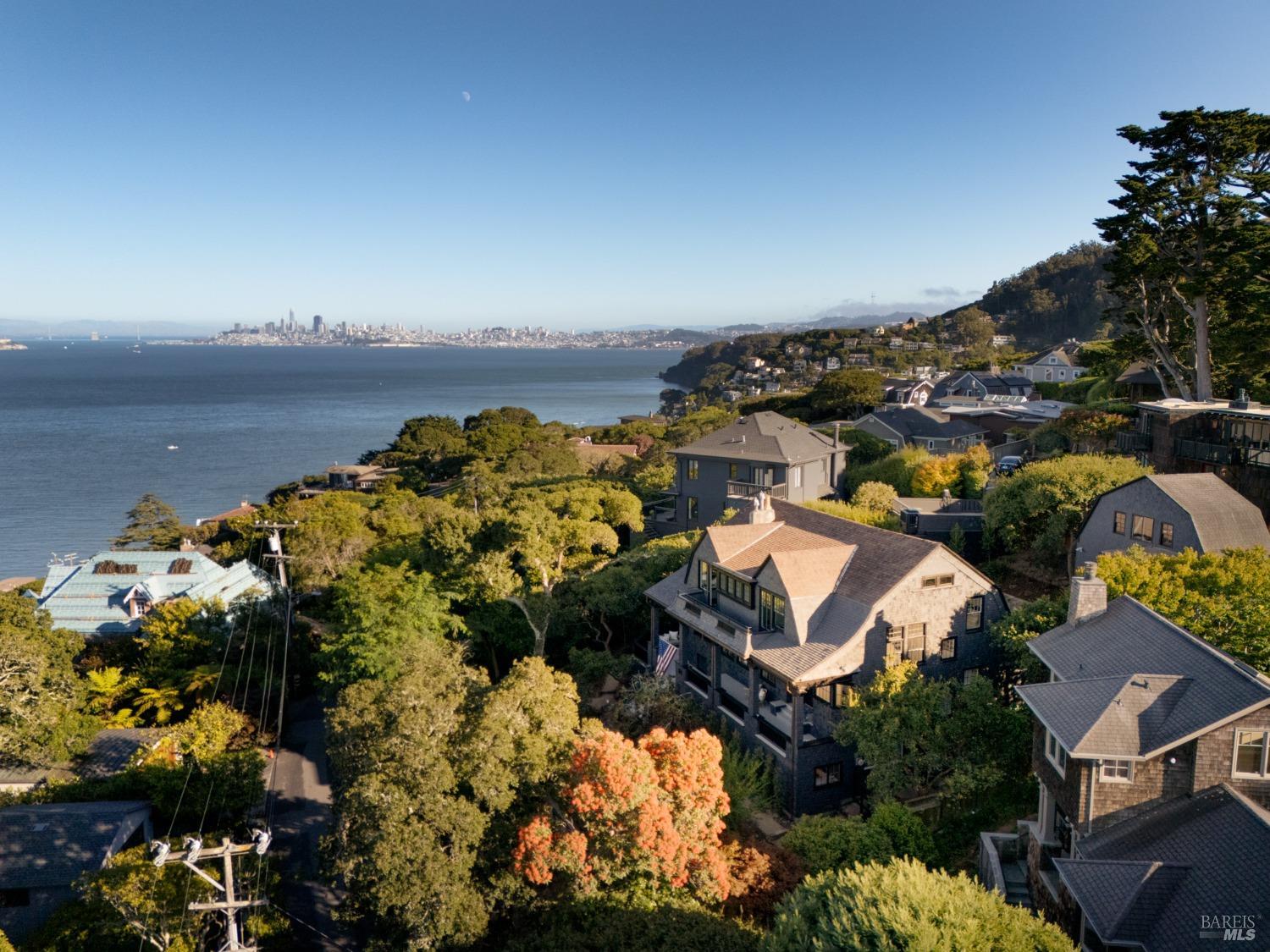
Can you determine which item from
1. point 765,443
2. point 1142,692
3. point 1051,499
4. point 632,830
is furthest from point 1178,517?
point 765,443

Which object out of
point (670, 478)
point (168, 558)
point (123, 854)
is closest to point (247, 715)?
point (123, 854)

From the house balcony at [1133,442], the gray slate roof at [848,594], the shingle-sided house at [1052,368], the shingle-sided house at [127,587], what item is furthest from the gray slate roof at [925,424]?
the shingle-sided house at [127,587]

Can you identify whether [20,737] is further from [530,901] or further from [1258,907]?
[1258,907]

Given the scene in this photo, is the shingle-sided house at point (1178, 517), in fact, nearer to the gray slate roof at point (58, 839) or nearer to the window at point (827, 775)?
the window at point (827, 775)

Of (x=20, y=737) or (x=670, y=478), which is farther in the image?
(x=670, y=478)

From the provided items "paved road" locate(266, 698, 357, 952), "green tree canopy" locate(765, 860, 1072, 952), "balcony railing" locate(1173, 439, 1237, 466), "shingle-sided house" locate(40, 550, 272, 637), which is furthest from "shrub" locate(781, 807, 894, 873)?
"shingle-sided house" locate(40, 550, 272, 637)
